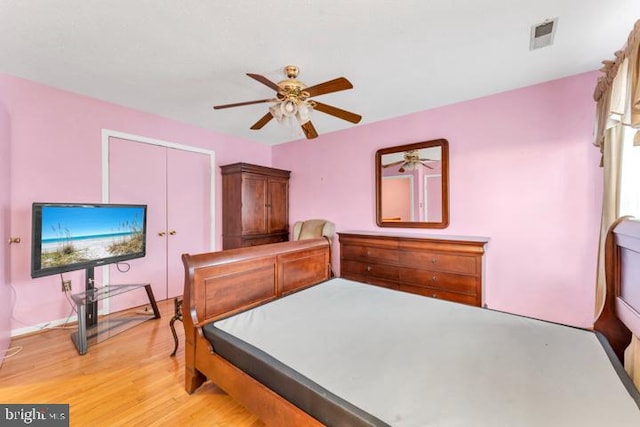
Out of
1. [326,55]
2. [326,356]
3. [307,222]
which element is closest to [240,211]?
[307,222]

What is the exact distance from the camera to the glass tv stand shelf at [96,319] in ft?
7.25

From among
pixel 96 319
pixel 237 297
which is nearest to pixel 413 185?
pixel 237 297

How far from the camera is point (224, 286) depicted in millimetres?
1834

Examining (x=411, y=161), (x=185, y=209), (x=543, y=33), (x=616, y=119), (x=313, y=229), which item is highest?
(x=543, y=33)

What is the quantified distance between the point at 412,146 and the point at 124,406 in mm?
3604

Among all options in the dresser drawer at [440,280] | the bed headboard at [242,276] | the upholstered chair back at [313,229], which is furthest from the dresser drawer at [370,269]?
the bed headboard at [242,276]

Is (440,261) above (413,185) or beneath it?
beneath

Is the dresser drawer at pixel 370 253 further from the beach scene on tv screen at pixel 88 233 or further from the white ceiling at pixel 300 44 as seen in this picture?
the beach scene on tv screen at pixel 88 233

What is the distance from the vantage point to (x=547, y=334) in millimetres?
1400

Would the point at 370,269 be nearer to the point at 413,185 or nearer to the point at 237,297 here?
the point at 413,185

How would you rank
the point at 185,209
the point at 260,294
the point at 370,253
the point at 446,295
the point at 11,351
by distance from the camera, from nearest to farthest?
the point at 260,294
the point at 11,351
the point at 446,295
the point at 370,253
the point at 185,209

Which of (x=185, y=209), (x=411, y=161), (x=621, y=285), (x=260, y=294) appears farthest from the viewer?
(x=185, y=209)

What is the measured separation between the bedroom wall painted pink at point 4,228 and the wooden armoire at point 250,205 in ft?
7.10

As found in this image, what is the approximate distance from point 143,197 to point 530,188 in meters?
4.40
